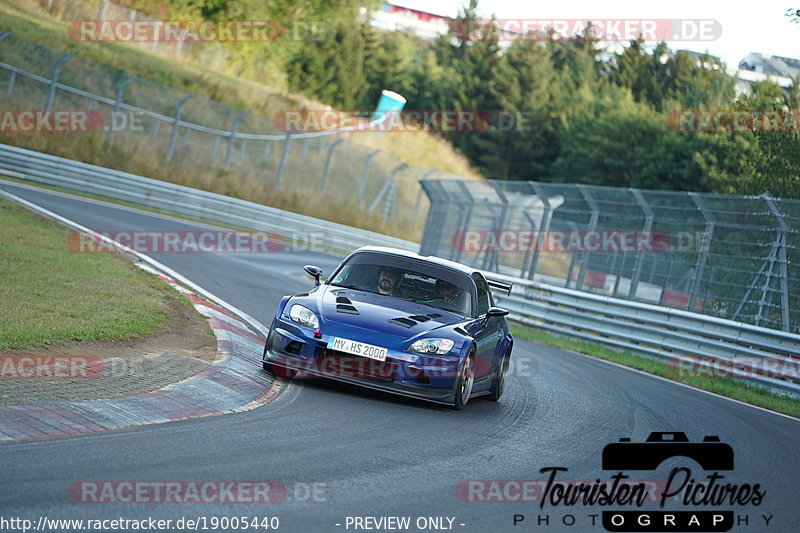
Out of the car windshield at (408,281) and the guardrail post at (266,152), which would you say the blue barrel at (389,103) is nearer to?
the guardrail post at (266,152)

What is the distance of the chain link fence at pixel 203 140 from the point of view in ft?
111

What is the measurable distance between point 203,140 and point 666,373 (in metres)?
25.1

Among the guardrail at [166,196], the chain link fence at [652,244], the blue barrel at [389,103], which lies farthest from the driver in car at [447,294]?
the blue barrel at [389,103]

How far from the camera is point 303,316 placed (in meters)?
8.80

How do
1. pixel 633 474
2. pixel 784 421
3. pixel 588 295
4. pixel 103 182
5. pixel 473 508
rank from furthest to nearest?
pixel 103 182 < pixel 588 295 < pixel 784 421 < pixel 633 474 < pixel 473 508

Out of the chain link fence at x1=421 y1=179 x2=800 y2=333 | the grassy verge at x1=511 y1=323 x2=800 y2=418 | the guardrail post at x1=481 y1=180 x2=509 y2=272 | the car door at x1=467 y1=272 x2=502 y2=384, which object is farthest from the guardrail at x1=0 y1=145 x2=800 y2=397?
the car door at x1=467 y1=272 x2=502 y2=384

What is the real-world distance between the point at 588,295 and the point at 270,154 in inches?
966

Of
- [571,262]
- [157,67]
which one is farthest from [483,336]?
[157,67]

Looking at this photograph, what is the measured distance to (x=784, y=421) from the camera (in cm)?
1181

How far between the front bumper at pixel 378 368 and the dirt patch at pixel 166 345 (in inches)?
39.3

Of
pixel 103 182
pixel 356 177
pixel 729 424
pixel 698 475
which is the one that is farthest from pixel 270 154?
pixel 698 475

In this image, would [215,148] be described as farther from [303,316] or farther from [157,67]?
[303,316]

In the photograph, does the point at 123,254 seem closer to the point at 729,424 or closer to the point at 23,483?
the point at 729,424

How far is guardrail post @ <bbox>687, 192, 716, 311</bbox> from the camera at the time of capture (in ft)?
54.2
